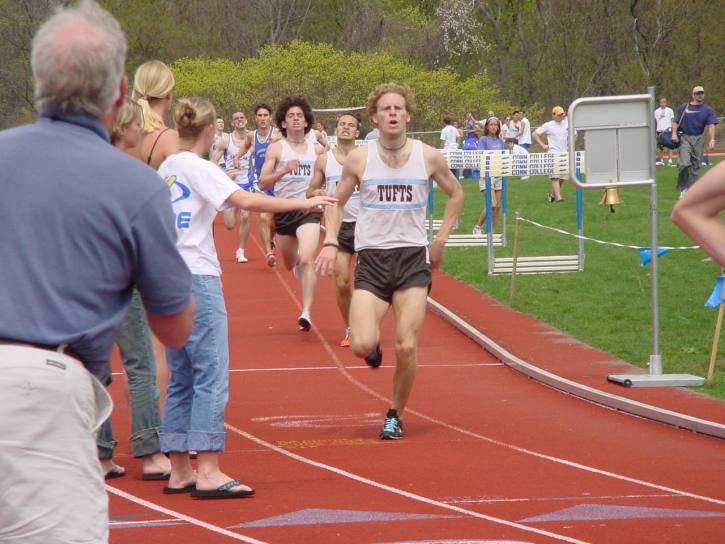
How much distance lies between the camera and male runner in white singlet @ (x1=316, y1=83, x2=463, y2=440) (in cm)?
Answer: 917

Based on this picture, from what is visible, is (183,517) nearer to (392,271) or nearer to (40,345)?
(392,271)

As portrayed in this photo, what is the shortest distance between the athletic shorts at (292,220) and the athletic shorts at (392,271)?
15.6 feet

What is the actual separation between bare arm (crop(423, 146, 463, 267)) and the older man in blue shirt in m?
5.94

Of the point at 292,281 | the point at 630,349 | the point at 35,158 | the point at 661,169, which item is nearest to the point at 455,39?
the point at 661,169

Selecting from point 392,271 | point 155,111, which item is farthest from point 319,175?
point 155,111

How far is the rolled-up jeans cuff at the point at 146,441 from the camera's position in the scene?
7.93 meters

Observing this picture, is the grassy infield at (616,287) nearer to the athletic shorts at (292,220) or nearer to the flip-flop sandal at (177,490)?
the athletic shorts at (292,220)

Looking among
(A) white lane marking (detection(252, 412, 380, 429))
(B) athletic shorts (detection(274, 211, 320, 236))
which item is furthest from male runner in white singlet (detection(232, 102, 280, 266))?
(A) white lane marking (detection(252, 412, 380, 429))

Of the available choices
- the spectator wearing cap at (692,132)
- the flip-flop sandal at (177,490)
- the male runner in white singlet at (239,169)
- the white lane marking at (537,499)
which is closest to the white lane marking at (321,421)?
the flip-flop sandal at (177,490)

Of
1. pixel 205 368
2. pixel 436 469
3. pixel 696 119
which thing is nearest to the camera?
pixel 205 368

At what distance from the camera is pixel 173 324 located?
357cm

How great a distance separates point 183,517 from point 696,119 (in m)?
21.5

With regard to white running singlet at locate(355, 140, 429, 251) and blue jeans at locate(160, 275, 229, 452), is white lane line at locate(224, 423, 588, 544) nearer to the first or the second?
blue jeans at locate(160, 275, 229, 452)

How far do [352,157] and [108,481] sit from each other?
2804mm
